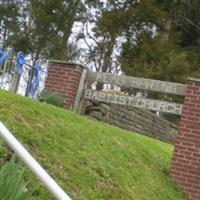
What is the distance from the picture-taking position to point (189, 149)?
10266 mm

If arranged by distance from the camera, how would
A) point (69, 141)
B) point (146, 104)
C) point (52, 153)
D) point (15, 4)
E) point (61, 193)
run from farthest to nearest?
point (15, 4)
point (146, 104)
point (69, 141)
point (52, 153)
point (61, 193)

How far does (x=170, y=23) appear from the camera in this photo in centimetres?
3036

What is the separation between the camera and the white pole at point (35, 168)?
8.98 feet

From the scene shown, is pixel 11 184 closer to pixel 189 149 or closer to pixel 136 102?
pixel 189 149

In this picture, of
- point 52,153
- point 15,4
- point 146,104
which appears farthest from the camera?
point 15,4

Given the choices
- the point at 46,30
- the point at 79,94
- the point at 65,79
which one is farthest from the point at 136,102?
the point at 46,30

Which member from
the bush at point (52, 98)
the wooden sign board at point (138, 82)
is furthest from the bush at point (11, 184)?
the bush at point (52, 98)

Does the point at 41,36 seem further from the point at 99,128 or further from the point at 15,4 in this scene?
the point at 99,128

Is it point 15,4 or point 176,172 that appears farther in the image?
point 15,4

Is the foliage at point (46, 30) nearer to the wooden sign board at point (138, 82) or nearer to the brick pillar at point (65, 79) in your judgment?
the brick pillar at point (65, 79)

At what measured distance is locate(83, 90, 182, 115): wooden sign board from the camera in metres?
11.4

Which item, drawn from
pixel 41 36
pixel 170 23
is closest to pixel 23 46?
pixel 41 36

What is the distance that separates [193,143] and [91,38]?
79.8ft

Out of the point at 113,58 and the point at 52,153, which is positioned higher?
the point at 113,58
